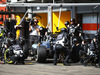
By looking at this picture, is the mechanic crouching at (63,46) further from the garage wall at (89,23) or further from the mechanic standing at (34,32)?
the garage wall at (89,23)

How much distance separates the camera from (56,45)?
1602 cm

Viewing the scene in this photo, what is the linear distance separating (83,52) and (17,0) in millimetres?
12659

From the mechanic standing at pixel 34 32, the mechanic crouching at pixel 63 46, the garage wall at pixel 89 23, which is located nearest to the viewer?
the mechanic crouching at pixel 63 46

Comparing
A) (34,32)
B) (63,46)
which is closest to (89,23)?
(34,32)

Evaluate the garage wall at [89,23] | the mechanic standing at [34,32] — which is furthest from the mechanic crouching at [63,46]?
the garage wall at [89,23]

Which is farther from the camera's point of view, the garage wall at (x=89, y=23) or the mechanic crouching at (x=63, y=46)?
the garage wall at (x=89, y=23)

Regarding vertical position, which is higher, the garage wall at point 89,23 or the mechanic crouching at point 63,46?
the garage wall at point 89,23

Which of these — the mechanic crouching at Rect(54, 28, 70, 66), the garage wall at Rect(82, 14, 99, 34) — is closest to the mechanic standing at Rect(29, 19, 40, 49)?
the mechanic crouching at Rect(54, 28, 70, 66)

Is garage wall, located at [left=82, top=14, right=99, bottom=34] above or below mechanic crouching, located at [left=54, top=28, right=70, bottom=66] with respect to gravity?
above

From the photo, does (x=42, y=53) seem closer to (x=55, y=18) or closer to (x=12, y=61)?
(x=12, y=61)

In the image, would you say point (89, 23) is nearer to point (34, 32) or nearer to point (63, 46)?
point (34, 32)

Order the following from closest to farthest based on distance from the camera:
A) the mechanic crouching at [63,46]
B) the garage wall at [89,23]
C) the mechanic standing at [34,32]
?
1. the mechanic crouching at [63,46]
2. the mechanic standing at [34,32]
3. the garage wall at [89,23]

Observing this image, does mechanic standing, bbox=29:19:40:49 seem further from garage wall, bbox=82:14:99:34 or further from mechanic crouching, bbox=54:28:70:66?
garage wall, bbox=82:14:99:34

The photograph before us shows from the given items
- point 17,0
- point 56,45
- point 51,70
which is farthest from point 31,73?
point 17,0
